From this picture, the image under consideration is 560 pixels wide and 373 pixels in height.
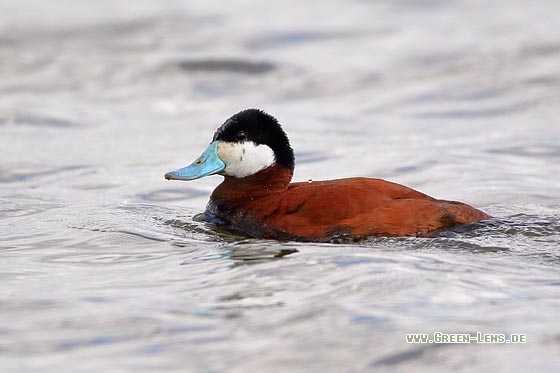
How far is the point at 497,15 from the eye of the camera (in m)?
20.6

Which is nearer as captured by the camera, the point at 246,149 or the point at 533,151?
the point at 246,149

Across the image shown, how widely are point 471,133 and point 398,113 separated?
1.59 metres

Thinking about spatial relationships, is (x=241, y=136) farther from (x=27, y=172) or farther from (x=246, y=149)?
(x=27, y=172)

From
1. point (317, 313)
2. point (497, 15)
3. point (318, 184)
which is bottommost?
point (317, 313)

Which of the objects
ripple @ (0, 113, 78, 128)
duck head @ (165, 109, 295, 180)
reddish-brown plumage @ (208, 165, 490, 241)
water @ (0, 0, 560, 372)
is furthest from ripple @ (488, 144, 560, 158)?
ripple @ (0, 113, 78, 128)

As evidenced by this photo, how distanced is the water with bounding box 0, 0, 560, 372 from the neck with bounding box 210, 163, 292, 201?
1.32 ft

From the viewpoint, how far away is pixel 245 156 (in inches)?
346

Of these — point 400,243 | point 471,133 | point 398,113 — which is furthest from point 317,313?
point 398,113

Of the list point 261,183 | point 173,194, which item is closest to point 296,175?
point 173,194

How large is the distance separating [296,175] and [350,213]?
182 inches

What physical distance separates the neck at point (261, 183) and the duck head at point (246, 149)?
0.03 metres

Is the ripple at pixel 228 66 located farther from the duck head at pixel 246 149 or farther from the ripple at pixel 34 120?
the duck head at pixel 246 149

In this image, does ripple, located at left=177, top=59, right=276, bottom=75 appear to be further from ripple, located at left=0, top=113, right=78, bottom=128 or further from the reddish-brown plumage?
the reddish-brown plumage

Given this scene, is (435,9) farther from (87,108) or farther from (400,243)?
(400,243)
